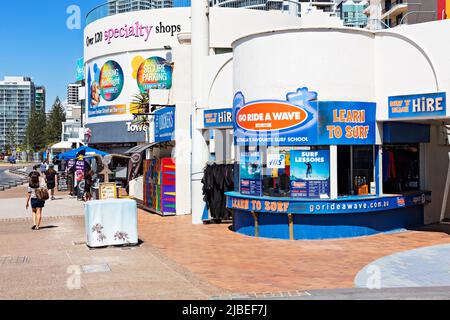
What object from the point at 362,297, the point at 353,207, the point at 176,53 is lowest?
the point at 362,297

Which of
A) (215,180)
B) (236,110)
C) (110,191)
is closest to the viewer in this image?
(236,110)

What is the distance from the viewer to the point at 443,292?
8180 millimetres

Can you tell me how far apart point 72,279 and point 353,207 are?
7.34m

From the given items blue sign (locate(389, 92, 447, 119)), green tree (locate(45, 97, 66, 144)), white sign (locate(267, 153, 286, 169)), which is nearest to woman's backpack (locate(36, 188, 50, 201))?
white sign (locate(267, 153, 286, 169))

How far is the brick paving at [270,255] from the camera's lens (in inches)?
363

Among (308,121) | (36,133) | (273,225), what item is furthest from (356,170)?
(36,133)

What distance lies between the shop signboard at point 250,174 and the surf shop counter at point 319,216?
26 cm

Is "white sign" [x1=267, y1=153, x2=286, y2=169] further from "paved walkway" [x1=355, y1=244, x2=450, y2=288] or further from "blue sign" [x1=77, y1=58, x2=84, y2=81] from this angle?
"blue sign" [x1=77, y1=58, x2=84, y2=81]

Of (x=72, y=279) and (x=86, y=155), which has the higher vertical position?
(x=86, y=155)

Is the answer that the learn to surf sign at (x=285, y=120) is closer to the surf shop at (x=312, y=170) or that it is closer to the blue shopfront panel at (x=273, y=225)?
the surf shop at (x=312, y=170)

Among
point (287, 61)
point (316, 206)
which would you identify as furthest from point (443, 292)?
point (287, 61)

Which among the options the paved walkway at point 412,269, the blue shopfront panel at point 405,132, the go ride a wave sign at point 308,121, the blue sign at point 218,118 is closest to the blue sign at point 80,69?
the blue sign at point 218,118

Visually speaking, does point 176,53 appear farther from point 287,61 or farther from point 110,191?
point 287,61

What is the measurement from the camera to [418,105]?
13422mm
